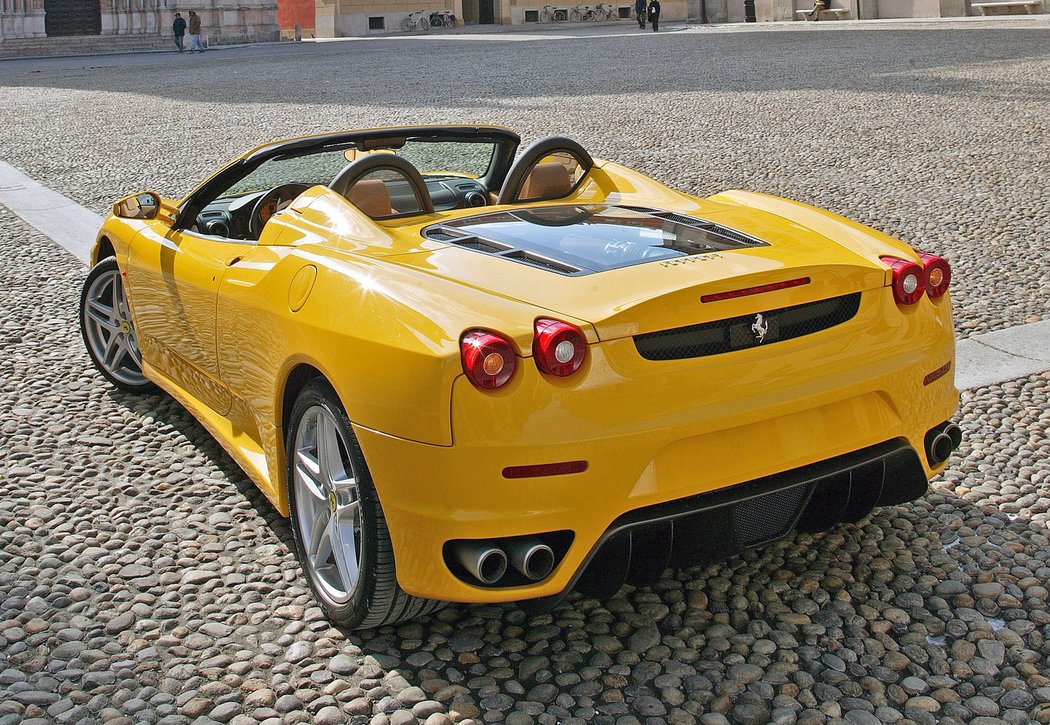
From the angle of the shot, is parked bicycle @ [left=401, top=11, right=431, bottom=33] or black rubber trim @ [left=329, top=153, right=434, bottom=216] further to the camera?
parked bicycle @ [left=401, top=11, right=431, bottom=33]

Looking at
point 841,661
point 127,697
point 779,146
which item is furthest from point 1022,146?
point 127,697

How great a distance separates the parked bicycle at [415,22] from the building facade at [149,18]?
7.99 meters

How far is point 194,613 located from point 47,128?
601 inches

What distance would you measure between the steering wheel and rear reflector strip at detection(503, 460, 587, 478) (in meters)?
2.06

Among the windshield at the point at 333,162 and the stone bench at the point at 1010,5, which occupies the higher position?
the stone bench at the point at 1010,5

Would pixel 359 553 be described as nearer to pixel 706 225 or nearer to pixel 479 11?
pixel 706 225

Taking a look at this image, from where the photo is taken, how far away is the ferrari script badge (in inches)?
114

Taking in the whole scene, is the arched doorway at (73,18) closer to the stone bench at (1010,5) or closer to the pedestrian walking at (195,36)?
the pedestrian walking at (195,36)

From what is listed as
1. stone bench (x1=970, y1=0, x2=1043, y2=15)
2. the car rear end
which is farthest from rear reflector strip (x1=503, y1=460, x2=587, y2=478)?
stone bench (x1=970, y1=0, x2=1043, y2=15)

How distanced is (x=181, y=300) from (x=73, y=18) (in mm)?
50187

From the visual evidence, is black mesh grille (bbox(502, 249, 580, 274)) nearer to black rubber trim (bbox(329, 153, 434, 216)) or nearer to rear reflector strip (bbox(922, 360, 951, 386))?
black rubber trim (bbox(329, 153, 434, 216))

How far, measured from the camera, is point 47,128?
16.9 meters

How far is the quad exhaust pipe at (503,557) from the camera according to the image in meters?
2.69

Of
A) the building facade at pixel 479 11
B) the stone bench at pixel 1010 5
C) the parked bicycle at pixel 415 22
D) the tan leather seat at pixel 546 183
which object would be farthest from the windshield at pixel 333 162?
the parked bicycle at pixel 415 22
